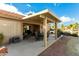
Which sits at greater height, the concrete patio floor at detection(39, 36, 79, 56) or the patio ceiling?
the patio ceiling

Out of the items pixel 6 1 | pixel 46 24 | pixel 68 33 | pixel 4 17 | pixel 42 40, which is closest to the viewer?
pixel 6 1

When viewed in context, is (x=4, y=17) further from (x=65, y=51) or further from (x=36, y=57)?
(x=65, y=51)

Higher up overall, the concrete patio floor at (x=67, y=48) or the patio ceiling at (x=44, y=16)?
the patio ceiling at (x=44, y=16)

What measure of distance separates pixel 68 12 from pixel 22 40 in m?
3.06

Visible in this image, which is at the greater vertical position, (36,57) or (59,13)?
(59,13)

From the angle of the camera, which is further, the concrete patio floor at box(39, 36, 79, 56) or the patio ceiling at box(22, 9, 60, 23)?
the patio ceiling at box(22, 9, 60, 23)

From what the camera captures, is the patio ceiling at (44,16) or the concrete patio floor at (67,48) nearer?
the concrete patio floor at (67,48)

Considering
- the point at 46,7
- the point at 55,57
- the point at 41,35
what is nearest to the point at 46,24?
the point at 41,35

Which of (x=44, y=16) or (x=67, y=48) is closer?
(x=67, y=48)

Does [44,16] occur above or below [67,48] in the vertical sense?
above

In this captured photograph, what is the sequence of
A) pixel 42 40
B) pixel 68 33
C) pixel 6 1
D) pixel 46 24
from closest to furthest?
pixel 6 1, pixel 68 33, pixel 46 24, pixel 42 40

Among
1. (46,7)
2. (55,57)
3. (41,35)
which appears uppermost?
(46,7)

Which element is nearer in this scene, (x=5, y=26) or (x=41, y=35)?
(x=5, y=26)

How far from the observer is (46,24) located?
660cm
